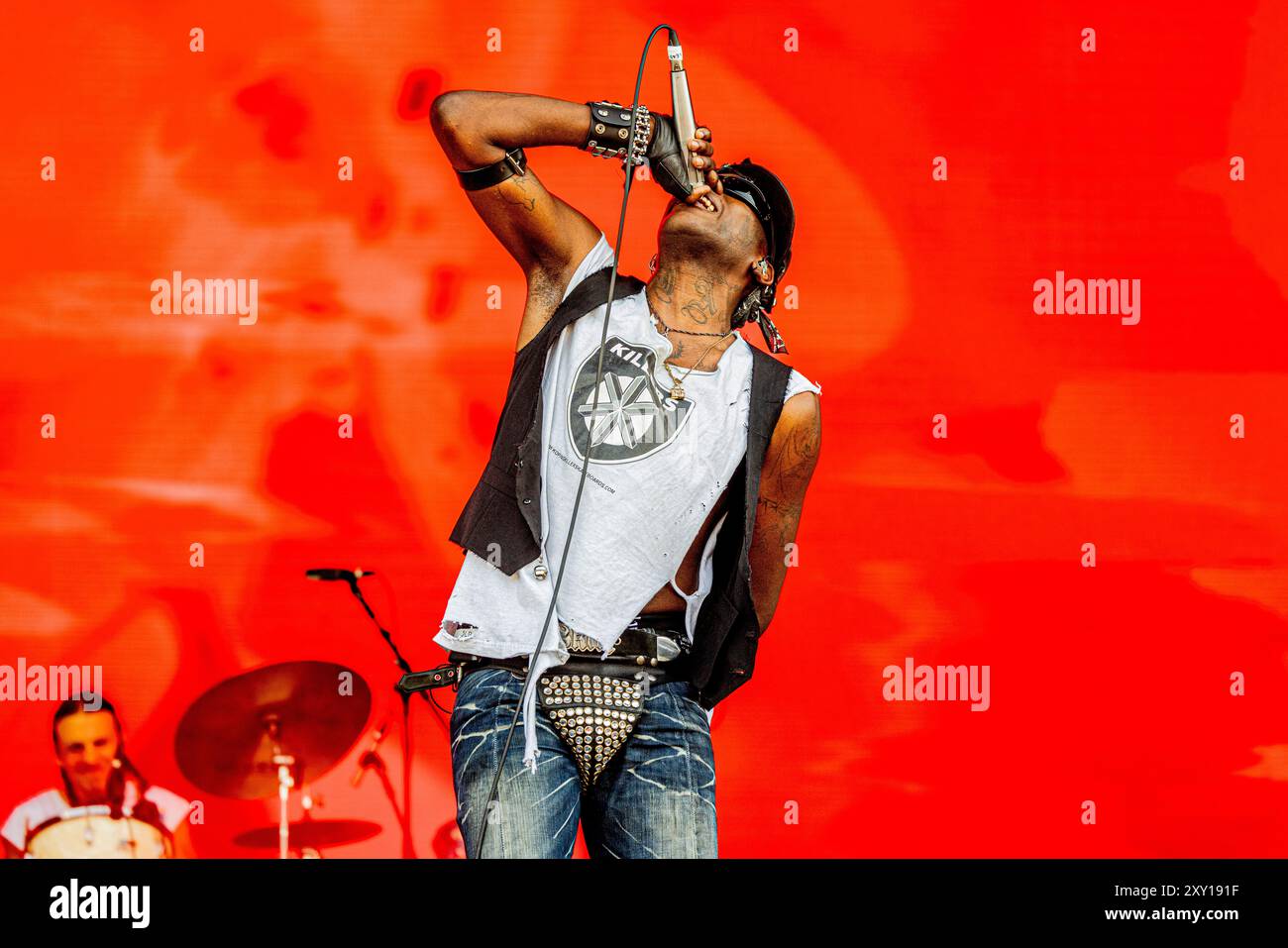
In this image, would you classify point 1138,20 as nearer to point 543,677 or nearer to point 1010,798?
point 1010,798

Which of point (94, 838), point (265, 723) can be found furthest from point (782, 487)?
point (94, 838)

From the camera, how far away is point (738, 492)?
2432 millimetres

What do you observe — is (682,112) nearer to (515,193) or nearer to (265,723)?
(515,193)

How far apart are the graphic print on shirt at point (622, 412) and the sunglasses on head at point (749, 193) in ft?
1.05

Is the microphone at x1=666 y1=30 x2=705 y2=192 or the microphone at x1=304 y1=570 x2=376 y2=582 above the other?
the microphone at x1=666 y1=30 x2=705 y2=192

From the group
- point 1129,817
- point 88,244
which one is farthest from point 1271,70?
point 88,244

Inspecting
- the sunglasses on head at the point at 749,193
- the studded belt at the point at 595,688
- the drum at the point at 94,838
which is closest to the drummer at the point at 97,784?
the drum at the point at 94,838

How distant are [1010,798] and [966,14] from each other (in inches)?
83.9

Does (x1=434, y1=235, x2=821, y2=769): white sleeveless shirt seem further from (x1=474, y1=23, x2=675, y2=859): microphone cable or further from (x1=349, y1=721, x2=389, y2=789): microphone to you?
(x1=349, y1=721, x2=389, y2=789): microphone

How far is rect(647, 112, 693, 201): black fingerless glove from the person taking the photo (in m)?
2.35

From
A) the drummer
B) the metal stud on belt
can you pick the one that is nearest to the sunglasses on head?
the metal stud on belt

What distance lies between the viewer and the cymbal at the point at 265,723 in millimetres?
3838

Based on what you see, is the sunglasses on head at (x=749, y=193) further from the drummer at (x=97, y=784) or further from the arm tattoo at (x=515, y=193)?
the drummer at (x=97, y=784)

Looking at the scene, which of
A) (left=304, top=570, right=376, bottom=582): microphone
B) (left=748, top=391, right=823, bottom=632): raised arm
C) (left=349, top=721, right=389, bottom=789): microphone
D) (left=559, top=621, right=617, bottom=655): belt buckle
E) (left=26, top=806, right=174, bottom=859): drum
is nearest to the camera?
(left=559, top=621, right=617, bottom=655): belt buckle
